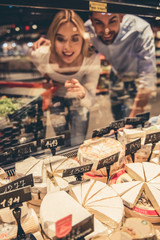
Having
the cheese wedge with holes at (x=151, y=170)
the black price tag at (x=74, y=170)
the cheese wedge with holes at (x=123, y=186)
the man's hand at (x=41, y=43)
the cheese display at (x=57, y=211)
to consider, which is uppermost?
the man's hand at (x=41, y=43)

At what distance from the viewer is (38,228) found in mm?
1043

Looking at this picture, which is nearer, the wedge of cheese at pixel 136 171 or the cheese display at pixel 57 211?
the cheese display at pixel 57 211

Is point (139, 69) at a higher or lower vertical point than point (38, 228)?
higher

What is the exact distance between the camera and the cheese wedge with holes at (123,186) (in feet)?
4.00

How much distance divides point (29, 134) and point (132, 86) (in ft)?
12.1

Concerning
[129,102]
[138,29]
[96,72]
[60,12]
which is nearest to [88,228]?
[60,12]

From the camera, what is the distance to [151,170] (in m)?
1.41

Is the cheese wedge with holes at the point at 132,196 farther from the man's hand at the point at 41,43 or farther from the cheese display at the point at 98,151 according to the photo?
the man's hand at the point at 41,43

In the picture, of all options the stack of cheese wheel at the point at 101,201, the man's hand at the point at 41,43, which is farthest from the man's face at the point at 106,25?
the stack of cheese wheel at the point at 101,201

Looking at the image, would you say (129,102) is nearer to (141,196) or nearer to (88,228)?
(141,196)

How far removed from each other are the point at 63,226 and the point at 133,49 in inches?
134

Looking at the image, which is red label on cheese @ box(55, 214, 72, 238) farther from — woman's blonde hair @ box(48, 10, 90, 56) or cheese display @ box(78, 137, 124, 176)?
woman's blonde hair @ box(48, 10, 90, 56)

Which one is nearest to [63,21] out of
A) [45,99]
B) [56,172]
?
[45,99]

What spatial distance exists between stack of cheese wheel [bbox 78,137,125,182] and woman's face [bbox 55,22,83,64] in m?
1.48
